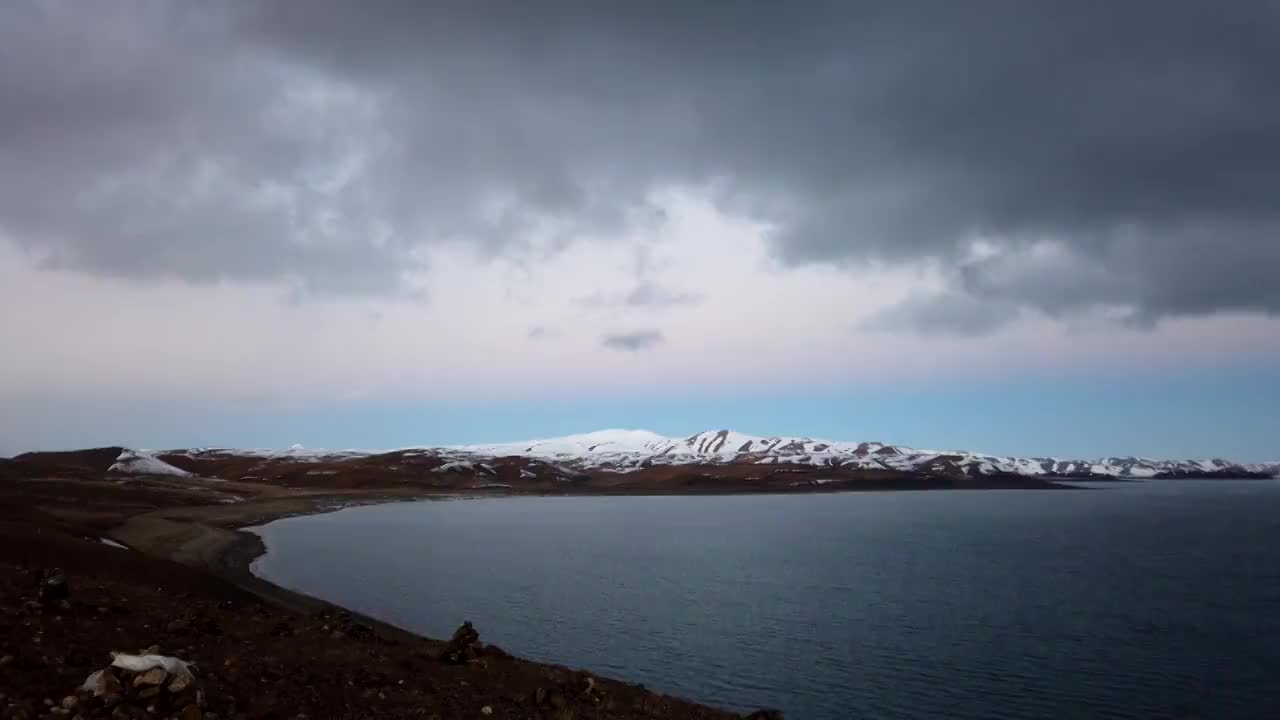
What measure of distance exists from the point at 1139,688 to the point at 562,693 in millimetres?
27085

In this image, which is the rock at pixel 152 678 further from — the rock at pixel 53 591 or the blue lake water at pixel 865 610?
the blue lake water at pixel 865 610

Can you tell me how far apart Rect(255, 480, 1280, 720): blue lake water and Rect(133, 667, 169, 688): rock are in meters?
21.1

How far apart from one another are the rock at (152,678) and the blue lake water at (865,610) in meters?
21.1

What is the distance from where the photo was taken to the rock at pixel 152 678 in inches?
618

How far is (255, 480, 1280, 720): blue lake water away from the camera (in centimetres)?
3353

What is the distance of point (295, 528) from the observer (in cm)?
10994

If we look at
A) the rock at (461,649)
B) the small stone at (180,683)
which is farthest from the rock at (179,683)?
the rock at (461,649)

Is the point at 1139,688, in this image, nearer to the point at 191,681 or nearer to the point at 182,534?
the point at 191,681

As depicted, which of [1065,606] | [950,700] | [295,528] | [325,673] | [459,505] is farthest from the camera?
[459,505]

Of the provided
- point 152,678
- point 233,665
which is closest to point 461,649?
point 233,665

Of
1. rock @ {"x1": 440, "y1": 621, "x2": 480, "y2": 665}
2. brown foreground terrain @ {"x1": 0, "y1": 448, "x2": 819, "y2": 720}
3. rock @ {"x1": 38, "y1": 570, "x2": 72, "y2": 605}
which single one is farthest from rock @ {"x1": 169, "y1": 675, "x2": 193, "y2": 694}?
rock @ {"x1": 440, "y1": 621, "x2": 480, "y2": 665}

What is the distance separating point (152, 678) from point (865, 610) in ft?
144

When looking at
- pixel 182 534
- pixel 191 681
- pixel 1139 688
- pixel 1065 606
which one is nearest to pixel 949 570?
pixel 1065 606

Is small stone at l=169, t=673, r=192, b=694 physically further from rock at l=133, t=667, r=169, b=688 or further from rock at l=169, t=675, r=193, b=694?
rock at l=133, t=667, r=169, b=688
